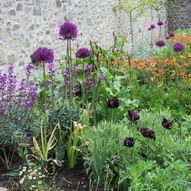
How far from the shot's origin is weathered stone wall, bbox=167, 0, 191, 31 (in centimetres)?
1479

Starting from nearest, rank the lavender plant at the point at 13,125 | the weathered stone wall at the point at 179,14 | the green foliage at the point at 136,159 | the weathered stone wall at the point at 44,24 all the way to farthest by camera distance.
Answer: the green foliage at the point at 136,159
the lavender plant at the point at 13,125
the weathered stone wall at the point at 44,24
the weathered stone wall at the point at 179,14

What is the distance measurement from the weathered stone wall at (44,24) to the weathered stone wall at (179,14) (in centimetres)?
543

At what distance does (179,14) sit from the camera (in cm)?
1487

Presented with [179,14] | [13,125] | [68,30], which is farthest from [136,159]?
[179,14]

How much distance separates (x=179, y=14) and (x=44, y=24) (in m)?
9.09

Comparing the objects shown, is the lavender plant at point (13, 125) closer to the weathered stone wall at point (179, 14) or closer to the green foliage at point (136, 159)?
the green foliage at point (136, 159)

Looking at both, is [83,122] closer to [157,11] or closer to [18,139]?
[18,139]

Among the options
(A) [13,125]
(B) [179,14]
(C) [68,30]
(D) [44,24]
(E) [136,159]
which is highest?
(B) [179,14]

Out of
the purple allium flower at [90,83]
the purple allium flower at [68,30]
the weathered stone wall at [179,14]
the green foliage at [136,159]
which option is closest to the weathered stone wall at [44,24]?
the purple allium flower at [90,83]

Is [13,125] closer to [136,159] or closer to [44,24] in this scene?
[136,159]

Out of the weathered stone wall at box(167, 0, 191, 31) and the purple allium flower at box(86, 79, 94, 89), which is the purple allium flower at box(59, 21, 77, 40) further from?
the weathered stone wall at box(167, 0, 191, 31)

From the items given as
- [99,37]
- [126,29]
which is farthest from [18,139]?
[126,29]

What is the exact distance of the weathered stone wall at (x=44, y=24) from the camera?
6.00 metres

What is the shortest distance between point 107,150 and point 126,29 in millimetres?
8221
